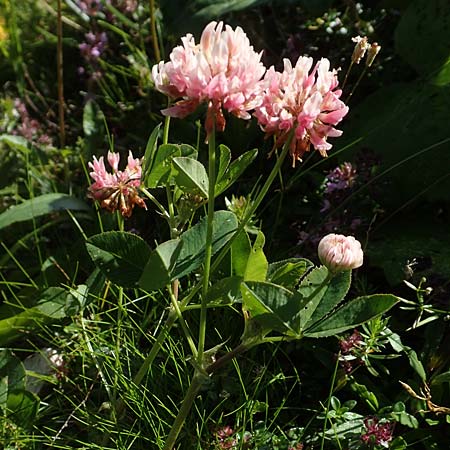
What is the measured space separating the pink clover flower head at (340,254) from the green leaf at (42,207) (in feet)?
3.28

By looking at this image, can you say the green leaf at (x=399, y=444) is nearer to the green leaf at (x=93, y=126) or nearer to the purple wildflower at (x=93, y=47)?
the green leaf at (x=93, y=126)

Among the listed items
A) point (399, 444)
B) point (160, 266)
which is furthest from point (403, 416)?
point (160, 266)

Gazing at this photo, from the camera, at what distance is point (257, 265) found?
118 centimetres

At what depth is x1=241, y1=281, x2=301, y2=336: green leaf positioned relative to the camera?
1.05 metres

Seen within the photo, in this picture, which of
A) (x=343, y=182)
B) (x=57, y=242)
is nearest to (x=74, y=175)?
(x=57, y=242)

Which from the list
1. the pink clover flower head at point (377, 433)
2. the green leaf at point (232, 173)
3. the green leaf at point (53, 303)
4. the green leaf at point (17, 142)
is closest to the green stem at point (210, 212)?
the green leaf at point (232, 173)

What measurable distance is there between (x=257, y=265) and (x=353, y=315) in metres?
0.16

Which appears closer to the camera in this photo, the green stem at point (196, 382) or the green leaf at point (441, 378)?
the green stem at point (196, 382)

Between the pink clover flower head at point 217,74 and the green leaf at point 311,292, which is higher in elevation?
the pink clover flower head at point 217,74

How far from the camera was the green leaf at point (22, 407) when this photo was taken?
4.93 feet

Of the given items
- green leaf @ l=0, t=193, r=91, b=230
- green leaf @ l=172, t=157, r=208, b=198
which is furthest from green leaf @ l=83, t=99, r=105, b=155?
green leaf @ l=172, t=157, r=208, b=198

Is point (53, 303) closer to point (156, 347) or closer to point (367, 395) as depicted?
point (156, 347)

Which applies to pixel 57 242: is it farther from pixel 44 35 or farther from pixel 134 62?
pixel 44 35

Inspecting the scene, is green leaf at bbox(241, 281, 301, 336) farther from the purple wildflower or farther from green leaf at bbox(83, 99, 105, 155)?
the purple wildflower
